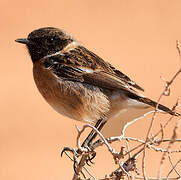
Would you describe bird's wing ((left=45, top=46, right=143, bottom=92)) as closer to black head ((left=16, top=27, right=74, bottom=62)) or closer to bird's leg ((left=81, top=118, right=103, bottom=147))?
black head ((left=16, top=27, right=74, bottom=62))

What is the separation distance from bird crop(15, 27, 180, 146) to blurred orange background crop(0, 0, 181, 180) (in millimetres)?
4663

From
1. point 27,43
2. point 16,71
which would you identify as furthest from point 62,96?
point 16,71

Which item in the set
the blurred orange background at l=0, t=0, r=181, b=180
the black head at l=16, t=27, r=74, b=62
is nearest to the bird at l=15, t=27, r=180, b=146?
the black head at l=16, t=27, r=74, b=62

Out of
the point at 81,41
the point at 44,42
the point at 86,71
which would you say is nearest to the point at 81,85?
the point at 86,71

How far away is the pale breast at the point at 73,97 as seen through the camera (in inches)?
228

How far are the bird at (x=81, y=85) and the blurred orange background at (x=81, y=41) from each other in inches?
184

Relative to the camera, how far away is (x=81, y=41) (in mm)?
13547

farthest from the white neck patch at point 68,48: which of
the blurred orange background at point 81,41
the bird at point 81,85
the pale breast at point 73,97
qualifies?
the blurred orange background at point 81,41

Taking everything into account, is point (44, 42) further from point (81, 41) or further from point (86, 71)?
point (81, 41)

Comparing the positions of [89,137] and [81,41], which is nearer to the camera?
[89,137]

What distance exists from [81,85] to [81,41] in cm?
773

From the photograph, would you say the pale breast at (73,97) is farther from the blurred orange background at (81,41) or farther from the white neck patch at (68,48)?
the blurred orange background at (81,41)

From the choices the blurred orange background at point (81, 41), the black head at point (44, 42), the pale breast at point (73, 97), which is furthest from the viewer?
the blurred orange background at point (81, 41)

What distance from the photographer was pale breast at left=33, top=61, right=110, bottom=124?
5.79m
